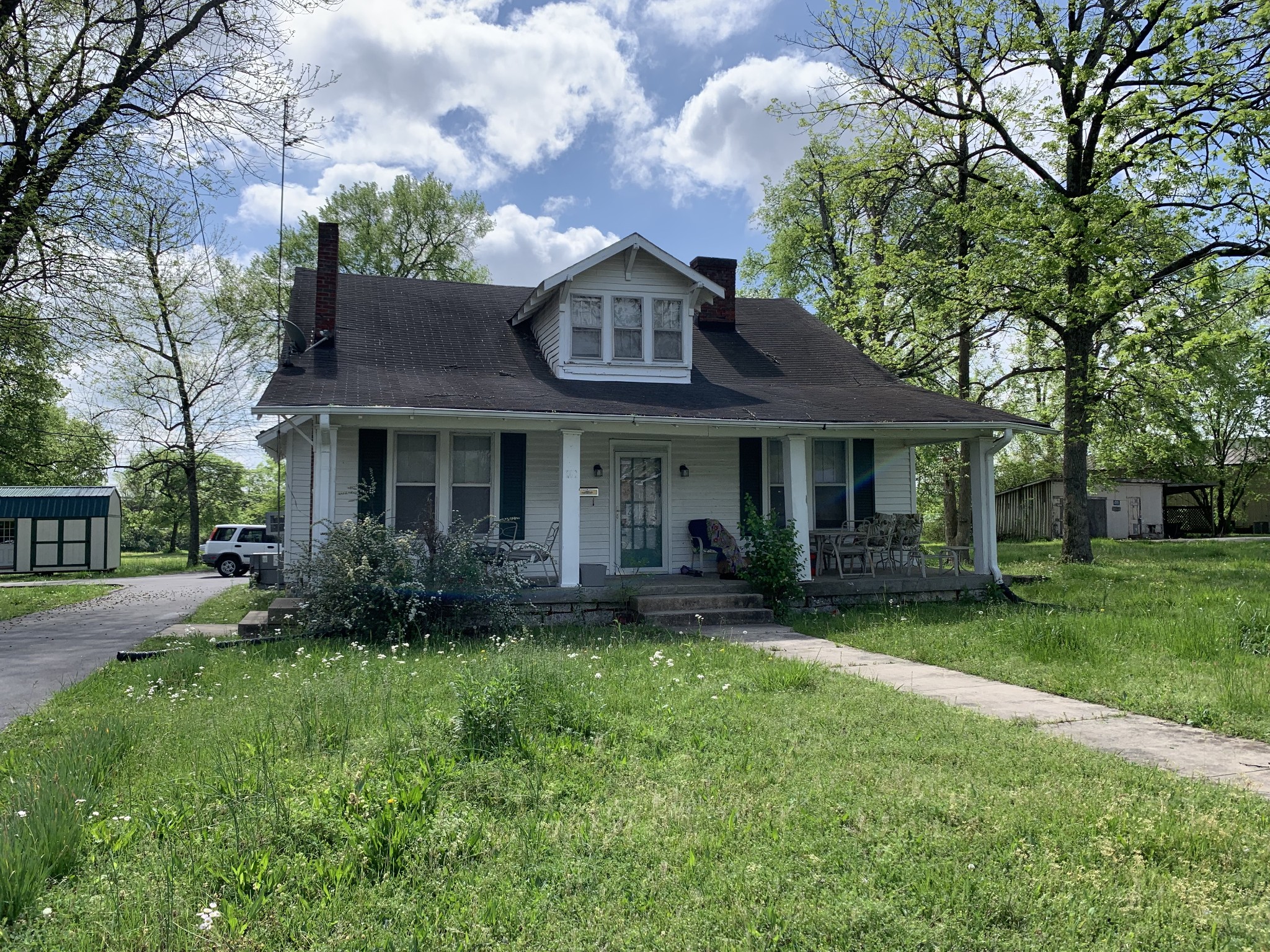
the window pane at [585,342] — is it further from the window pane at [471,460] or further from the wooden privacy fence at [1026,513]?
the wooden privacy fence at [1026,513]

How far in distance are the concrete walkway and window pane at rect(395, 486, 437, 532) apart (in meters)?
5.74

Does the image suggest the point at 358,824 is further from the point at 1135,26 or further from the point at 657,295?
the point at 1135,26

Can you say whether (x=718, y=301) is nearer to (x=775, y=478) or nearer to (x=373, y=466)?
(x=775, y=478)

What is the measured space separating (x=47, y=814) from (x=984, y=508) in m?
13.0

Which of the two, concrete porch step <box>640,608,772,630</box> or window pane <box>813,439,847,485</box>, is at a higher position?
window pane <box>813,439,847,485</box>

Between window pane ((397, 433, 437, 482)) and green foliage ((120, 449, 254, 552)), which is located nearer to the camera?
window pane ((397, 433, 437, 482))

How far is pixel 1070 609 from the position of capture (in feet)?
38.5

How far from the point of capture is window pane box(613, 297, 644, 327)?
13.8m

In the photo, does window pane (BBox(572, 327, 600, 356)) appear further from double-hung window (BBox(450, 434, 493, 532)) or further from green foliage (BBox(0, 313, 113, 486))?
Result: green foliage (BBox(0, 313, 113, 486))

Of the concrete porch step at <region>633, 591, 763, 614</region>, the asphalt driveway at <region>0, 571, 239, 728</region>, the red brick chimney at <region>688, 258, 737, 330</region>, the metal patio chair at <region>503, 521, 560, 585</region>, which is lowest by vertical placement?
the asphalt driveway at <region>0, 571, 239, 728</region>

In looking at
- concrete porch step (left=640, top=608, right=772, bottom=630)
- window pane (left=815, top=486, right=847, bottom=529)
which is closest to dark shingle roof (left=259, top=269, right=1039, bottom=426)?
window pane (left=815, top=486, right=847, bottom=529)

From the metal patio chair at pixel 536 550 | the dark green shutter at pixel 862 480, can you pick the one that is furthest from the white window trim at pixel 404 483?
the dark green shutter at pixel 862 480

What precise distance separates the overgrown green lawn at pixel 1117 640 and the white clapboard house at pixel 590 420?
5.85 feet

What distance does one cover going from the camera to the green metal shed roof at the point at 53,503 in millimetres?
26328
